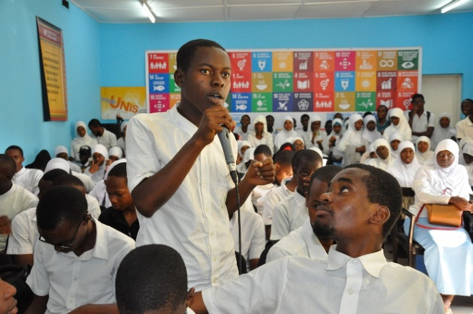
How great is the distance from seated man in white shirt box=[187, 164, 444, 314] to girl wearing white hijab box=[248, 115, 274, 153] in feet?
23.7

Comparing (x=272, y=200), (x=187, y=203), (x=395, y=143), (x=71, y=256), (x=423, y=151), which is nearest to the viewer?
(x=187, y=203)

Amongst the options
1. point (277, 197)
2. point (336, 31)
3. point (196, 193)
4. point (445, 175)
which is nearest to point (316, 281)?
point (196, 193)

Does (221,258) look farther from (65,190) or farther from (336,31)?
(336,31)

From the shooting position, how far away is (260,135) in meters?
8.73

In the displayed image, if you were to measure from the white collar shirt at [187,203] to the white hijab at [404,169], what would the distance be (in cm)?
496

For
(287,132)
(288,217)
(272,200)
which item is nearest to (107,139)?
(287,132)

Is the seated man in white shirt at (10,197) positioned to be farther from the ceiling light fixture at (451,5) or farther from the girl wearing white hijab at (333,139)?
the ceiling light fixture at (451,5)

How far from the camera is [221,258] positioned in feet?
4.45

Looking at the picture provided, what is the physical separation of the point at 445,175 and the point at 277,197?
2.23m

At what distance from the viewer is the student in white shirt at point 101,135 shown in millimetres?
8336

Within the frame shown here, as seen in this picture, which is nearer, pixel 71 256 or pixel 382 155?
pixel 71 256

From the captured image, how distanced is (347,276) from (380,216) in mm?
214

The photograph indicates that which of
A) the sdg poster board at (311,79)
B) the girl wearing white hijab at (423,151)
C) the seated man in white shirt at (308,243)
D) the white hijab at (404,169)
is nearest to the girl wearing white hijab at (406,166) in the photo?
the white hijab at (404,169)

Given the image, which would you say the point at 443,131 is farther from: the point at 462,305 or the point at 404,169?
the point at 462,305
